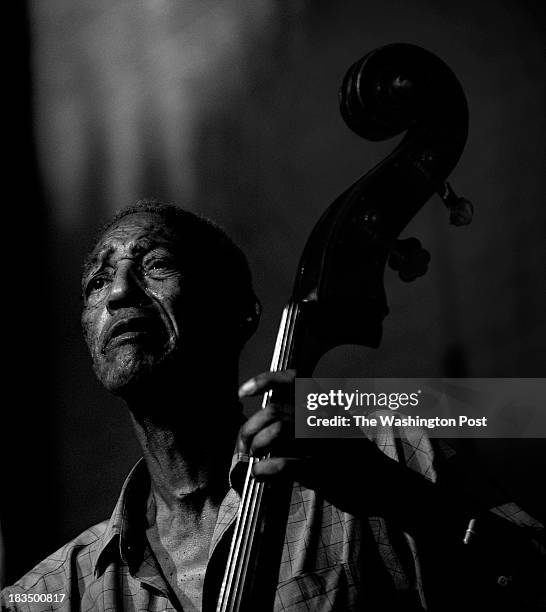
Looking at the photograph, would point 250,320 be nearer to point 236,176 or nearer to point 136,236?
point 136,236

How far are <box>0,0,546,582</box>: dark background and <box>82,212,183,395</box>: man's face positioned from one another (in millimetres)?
311

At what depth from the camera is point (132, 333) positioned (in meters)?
1.01

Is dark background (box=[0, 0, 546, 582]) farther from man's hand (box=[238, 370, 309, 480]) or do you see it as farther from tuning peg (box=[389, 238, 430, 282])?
man's hand (box=[238, 370, 309, 480])

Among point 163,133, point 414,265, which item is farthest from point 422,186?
point 163,133

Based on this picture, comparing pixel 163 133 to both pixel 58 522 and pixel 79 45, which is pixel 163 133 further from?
pixel 58 522

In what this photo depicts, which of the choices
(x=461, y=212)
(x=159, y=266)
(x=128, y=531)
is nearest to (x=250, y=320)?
(x=159, y=266)

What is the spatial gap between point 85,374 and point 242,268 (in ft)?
1.21

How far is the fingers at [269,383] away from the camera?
2.31 ft

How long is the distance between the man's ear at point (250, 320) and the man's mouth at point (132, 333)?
0.18 m

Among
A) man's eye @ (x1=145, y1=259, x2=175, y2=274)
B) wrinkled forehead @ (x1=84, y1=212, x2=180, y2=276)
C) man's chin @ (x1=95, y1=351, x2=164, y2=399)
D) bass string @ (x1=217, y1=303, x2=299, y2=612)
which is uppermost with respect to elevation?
wrinkled forehead @ (x1=84, y1=212, x2=180, y2=276)

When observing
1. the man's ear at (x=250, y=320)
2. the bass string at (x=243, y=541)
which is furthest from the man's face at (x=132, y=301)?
the bass string at (x=243, y=541)

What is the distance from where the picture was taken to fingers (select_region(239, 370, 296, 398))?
705 millimetres

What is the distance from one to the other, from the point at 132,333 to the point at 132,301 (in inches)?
1.9

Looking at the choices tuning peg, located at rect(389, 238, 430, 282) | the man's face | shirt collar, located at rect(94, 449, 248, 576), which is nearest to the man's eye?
the man's face
